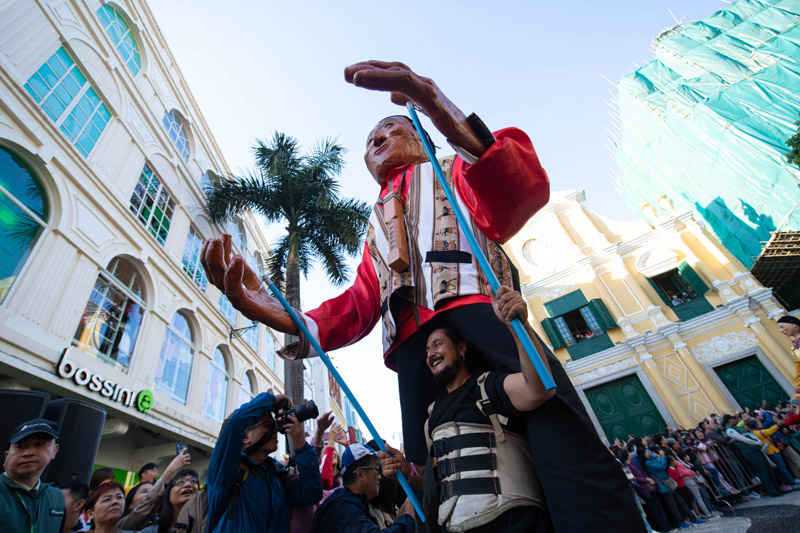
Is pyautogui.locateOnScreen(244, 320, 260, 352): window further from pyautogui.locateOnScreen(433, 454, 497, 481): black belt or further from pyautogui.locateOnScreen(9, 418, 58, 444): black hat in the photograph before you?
pyautogui.locateOnScreen(433, 454, 497, 481): black belt

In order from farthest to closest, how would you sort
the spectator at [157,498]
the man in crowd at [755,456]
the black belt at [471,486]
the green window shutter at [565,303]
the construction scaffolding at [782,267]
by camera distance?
1. the green window shutter at [565,303]
2. the construction scaffolding at [782,267]
3. the man in crowd at [755,456]
4. the spectator at [157,498]
5. the black belt at [471,486]

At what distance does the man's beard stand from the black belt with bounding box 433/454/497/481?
281mm

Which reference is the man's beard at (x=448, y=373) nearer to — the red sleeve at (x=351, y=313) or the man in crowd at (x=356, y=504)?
the red sleeve at (x=351, y=313)

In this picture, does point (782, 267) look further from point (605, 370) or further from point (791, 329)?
point (791, 329)

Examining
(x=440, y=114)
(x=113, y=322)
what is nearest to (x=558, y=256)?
(x=113, y=322)

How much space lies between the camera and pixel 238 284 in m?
1.56

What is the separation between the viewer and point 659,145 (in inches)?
704

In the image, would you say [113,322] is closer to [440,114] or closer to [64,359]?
[64,359]

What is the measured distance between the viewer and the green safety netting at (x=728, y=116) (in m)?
13.4

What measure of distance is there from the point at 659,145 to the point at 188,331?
20.9 metres

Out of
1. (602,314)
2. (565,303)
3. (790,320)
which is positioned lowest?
(790,320)

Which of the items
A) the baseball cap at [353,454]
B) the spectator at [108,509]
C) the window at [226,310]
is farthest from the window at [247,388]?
the baseball cap at [353,454]

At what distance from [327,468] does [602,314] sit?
14.0 m

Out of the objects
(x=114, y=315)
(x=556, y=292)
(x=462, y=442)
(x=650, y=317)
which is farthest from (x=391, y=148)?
(x=556, y=292)
